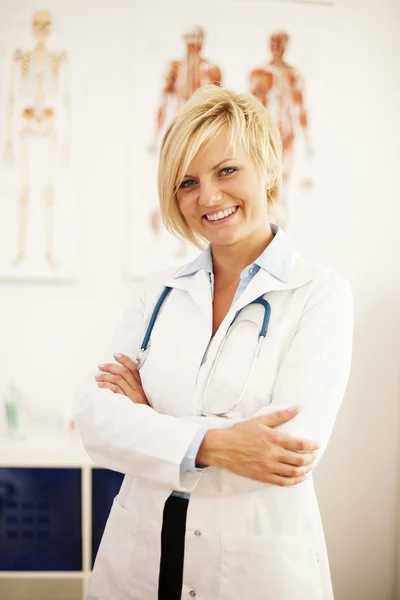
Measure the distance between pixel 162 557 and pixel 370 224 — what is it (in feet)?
5.60

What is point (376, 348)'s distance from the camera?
2.34m

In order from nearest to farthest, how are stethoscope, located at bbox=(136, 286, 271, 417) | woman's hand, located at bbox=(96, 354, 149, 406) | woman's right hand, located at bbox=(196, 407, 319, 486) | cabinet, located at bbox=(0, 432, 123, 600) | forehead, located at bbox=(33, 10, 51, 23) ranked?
1. woman's right hand, located at bbox=(196, 407, 319, 486)
2. stethoscope, located at bbox=(136, 286, 271, 417)
3. woman's hand, located at bbox=(96, 354, 149, 406)
4. cabinet, located at bbox=(0, 432, 123, 600)
5. forehead, located at bbox=(33, 10, 51, 23)

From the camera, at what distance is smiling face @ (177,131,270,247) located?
115 centimetres

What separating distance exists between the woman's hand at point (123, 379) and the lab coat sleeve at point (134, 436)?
3 cm

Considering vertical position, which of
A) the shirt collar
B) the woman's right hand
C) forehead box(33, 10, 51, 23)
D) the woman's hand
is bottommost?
the woman's right hand

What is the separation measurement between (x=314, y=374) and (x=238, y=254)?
0.36 meters

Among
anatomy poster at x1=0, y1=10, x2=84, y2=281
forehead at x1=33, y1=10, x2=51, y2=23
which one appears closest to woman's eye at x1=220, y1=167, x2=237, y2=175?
anatomy poster at x1=0, y1=10, x2=84, y2=281

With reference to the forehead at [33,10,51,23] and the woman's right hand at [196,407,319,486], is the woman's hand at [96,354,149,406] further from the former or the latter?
the forehead at [33,10,51,23]

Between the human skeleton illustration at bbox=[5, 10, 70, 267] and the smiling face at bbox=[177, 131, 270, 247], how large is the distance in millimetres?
1198

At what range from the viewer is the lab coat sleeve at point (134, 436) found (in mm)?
1028

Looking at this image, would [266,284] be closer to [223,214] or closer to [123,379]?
[223,214]

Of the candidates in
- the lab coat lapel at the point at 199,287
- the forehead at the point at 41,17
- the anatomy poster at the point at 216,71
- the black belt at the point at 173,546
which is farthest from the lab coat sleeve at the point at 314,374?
the forehead at the point at 41,17

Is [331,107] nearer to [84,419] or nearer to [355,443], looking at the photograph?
[355,443]

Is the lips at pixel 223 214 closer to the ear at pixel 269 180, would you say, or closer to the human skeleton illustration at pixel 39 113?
the ear at pixel 269 180
